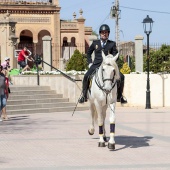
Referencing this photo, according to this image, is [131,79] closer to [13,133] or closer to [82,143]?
[13,133]

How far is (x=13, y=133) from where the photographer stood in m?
15.1

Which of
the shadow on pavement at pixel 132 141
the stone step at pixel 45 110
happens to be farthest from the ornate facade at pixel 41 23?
the shadow on pavement at pixel 132 141

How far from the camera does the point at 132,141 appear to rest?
13.3 metres

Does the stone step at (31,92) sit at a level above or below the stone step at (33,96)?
above

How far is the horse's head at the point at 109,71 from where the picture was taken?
11.6m

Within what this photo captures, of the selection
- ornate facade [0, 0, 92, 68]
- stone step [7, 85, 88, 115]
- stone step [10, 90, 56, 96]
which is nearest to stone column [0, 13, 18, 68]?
stone step [7, 85, 88, 115]

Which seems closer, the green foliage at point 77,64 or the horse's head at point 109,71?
the horse's head at point 109,71

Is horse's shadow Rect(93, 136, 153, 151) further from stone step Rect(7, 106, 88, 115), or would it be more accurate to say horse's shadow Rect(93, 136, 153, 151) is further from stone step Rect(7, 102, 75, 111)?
stone step Rect(7, 102, 75, 111)

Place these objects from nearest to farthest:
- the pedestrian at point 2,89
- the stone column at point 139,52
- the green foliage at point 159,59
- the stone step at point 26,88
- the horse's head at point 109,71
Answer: the horse's head at point 109,71 → the pedestrian at point 2,89 → the stone step at point 26,88 → the stone column at point 139,52 → the green foliage at point 159,59

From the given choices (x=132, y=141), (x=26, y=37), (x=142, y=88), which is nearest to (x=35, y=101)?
(x=142, y=88)

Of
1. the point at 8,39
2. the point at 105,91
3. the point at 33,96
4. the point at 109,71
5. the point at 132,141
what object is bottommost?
the point at 132,141

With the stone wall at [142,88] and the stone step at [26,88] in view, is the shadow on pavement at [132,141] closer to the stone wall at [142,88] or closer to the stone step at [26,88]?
the stone step at [26,88]

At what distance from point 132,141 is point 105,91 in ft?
6.53

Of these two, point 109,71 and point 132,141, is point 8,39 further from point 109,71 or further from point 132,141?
point 109,71
